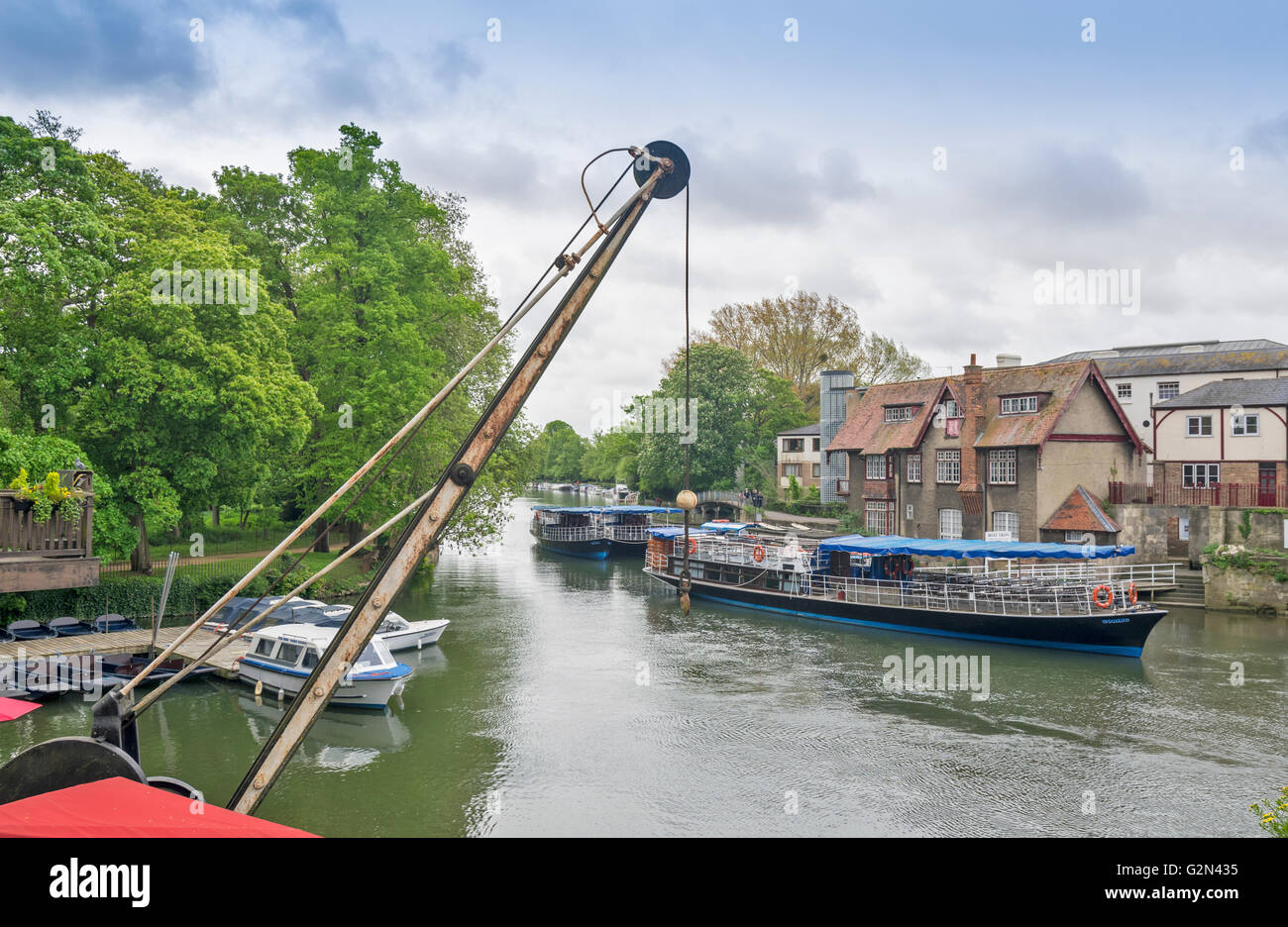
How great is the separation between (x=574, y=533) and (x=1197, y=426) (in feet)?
131

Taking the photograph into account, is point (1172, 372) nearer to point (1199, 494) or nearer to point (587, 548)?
point (1199, 494)

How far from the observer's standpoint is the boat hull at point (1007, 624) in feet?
96.7

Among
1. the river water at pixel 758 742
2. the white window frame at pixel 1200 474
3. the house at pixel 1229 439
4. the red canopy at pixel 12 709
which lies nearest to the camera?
the red canopy at pixel 12 709

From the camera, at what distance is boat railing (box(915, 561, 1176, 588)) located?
34.9 metres

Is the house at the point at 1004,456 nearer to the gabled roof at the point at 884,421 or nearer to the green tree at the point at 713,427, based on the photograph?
the gabled roof at the point at 884,421

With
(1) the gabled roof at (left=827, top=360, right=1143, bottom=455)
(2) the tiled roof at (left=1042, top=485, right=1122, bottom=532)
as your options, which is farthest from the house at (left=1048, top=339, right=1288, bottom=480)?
(2) the tiled roof at (left=1042, top=485, right=1122, bottom=532)

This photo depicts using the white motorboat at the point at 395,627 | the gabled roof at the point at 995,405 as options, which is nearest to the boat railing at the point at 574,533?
the gabled roof at the point at 995,405

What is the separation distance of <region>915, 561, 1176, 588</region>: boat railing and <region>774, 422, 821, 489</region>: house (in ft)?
122

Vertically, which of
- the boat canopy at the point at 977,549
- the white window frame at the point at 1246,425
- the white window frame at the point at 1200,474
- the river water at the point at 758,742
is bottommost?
the river water at the point at 758,742

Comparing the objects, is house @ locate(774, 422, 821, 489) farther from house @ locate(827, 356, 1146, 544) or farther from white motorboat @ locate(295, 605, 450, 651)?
white motorboat @ locate(295, 605, 450, 651)

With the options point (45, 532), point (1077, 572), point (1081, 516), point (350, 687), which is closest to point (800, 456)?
point (1081, 516)

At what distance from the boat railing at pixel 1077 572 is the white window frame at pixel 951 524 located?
574 centimetres
